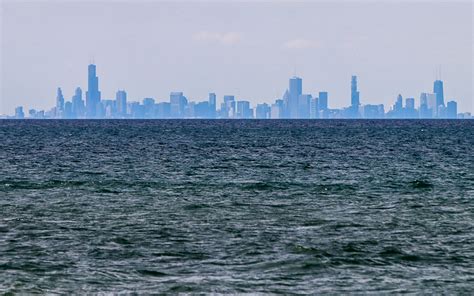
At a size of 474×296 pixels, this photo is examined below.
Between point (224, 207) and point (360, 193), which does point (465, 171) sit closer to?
point (360, 193)

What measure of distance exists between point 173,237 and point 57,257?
503cm

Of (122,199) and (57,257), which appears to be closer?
(57,257)

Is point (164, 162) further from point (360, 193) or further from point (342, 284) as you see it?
point (342, 284)

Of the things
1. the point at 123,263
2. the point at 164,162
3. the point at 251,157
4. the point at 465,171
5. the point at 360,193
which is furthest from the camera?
the point at 251,157

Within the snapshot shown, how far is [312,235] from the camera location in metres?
31.3

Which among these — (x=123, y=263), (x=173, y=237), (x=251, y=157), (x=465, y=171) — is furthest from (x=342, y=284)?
(x=251, y=157)

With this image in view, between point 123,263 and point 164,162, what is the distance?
47.9m

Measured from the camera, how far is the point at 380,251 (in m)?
28.2

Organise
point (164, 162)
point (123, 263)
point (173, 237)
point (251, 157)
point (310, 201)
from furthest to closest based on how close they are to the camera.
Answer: point (251, 157) → point (164, 162) → point (310, 201) → point (173, 237) → point (123, 263)

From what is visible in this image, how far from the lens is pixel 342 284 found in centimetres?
2373

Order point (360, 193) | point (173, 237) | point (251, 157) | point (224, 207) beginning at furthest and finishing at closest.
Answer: point (251, 157)
point (360, 193)
point (224, 207)
point (173, 237)

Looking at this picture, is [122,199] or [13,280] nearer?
[13,280]

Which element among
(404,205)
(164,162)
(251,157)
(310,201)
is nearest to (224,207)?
(310,201)

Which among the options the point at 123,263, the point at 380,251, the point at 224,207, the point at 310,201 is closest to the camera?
the point at 123,263
